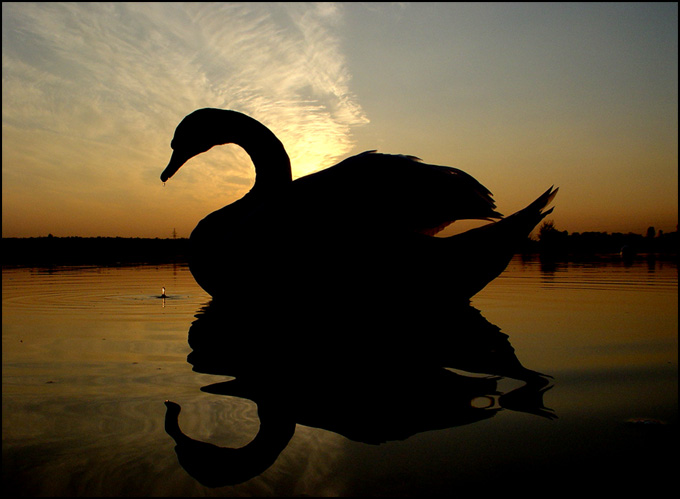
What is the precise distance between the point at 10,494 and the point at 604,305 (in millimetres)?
4979

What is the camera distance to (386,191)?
3227mm

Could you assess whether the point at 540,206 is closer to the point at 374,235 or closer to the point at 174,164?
the point at 374,235

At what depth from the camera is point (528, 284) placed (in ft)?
24.1

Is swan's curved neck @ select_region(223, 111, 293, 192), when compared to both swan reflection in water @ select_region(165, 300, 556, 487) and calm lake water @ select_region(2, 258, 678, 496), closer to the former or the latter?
swan reflection in water @ select_region(165, 300, 556, 487)

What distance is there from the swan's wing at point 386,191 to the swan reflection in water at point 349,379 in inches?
27.3

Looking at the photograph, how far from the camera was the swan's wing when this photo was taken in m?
3.19

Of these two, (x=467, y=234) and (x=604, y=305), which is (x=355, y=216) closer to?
(x=467, y=234)

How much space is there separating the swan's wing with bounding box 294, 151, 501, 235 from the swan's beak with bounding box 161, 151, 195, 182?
7.36 ft

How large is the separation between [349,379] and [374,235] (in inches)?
45.2

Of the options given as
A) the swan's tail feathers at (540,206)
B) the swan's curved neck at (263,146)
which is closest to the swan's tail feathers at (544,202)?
the swan's tail feathers at (540,206)

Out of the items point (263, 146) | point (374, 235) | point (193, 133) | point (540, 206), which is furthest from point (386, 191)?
point (193, 133)

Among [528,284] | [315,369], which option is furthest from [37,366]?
[528,284]

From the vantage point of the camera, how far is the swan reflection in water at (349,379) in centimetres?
168

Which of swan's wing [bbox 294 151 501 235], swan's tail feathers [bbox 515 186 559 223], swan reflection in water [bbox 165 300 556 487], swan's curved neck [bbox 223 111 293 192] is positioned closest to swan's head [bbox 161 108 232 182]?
swan's curved neck [bbox 223 111 293 192]
